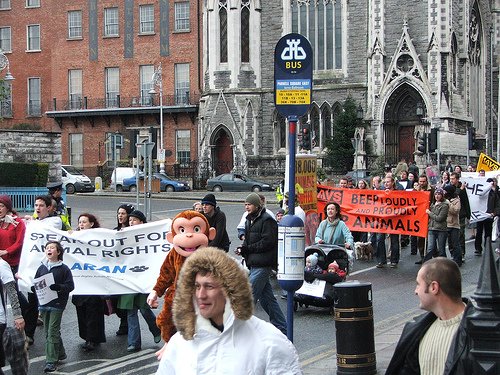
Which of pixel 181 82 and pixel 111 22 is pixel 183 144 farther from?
pixel 111 22

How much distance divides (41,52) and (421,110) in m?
29.4

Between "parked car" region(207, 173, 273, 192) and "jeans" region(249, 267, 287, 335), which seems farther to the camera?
"parked car" region(207, 173, 273, 192)

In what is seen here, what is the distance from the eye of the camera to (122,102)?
5959cm

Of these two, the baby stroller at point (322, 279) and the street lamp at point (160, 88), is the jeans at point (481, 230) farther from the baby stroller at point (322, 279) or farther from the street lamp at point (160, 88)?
the street lamp at point (160, 88)

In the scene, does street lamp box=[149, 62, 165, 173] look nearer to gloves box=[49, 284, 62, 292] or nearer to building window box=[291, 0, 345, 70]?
building window box=[291, 0, 345, 70]

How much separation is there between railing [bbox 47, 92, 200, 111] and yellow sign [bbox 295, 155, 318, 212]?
4070cm

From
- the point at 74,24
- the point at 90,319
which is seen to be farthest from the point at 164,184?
the point at 90,319

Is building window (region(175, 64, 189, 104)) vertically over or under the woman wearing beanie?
Result: over

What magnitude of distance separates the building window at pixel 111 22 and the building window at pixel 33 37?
5.80 meters

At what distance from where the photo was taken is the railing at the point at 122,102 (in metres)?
57.5

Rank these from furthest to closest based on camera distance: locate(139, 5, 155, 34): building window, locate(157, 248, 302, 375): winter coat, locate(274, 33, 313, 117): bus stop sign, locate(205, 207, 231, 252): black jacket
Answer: locate(139, 5, 155, 34): building window < locate(205, 207, 231, 252): black jacket < locate(274, 33, 313, 117): bus stop sign < locate(157, 248, 302, 375): winter coat

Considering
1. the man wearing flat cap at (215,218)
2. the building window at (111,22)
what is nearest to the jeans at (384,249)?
the man wearing flat cap at (215,218)

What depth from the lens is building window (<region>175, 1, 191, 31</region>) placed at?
5794 cm

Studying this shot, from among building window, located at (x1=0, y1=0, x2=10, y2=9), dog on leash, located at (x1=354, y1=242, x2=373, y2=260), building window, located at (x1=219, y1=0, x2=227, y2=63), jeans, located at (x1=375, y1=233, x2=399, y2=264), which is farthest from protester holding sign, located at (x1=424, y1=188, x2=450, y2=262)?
building window, located at (x1=0, y1=0, x2=10, y2=9)
